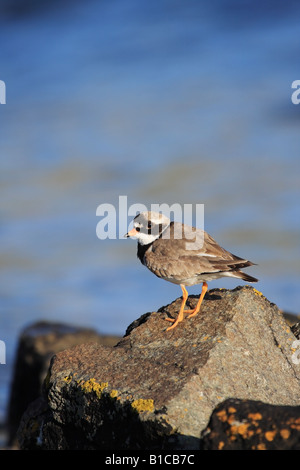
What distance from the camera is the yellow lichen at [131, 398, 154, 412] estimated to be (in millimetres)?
7242

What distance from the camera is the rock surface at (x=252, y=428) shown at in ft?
20.4

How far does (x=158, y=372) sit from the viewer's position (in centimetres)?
797

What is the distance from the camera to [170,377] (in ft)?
25.5

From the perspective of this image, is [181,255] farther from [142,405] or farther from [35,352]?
[35,352]

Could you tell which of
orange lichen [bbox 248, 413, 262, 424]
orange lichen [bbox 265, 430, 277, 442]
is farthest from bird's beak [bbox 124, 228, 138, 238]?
orange lichen [bbox 265, 430, 277, 442]

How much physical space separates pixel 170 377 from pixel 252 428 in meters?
1.59

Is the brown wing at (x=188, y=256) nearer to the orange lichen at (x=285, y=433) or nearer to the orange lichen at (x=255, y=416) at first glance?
the orange lichen at (x=255, y=416)

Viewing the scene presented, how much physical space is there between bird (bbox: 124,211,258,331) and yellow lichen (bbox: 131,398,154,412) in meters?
1.80

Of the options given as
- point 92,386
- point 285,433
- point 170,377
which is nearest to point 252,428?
point 285,433

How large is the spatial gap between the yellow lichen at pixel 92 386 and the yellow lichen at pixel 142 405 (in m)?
0.59
